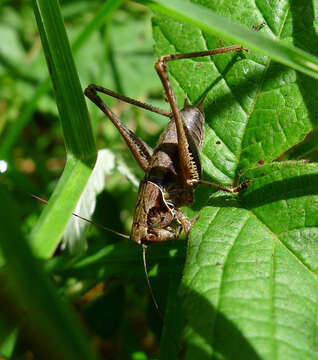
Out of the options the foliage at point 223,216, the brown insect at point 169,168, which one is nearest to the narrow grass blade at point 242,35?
the foliage at point 223,216

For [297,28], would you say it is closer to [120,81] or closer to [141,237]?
[141,237]

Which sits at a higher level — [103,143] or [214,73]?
[103,143]

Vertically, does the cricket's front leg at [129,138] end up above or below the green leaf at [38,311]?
above

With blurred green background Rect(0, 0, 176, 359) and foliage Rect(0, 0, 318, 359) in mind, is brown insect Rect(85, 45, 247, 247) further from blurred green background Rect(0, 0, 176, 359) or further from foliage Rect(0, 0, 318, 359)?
blurred green background Rect(0, 0, 176, 359)

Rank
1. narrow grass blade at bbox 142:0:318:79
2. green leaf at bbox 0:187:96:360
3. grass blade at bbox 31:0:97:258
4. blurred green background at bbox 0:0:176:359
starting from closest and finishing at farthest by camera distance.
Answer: green leaf at bbox 0:187:96:360
narrow grass blade at bbox 142:0:318:79
grass blade at bbox 31:0:97:258
blurred green background at bbox 0:0:176:359

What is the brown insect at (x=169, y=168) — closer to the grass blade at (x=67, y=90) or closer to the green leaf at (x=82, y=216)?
the green leaf at (x=82, y=216)

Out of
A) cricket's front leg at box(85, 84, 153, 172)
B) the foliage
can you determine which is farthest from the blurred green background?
cricket's front leg at box(85, 84, 153, 172)

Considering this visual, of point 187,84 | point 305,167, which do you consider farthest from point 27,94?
point 305,167
